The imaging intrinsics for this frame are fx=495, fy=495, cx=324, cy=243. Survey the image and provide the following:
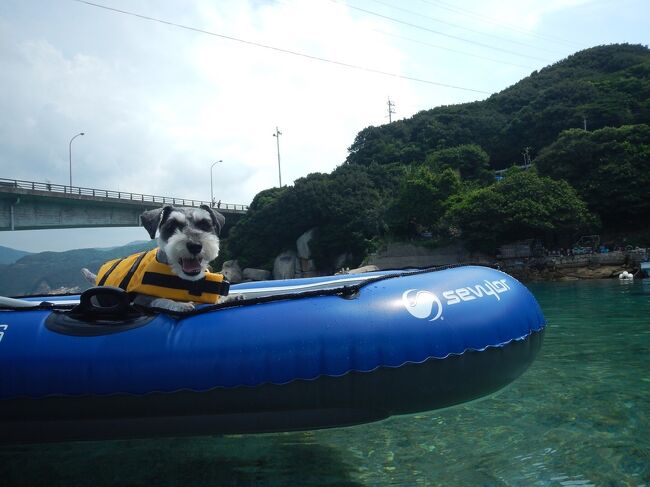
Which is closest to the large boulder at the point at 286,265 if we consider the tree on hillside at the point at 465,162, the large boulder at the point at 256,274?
the large boulder at the point at 256,274

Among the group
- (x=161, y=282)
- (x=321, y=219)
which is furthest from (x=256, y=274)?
(x=161, y=282)

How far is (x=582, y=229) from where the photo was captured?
A: 106 ft

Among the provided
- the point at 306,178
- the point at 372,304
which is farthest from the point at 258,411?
the point at 306,178

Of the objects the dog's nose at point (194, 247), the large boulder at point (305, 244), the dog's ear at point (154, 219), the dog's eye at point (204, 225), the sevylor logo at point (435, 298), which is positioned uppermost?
the large boulder at point (305, 244)

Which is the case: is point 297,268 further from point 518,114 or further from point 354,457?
point 354,457

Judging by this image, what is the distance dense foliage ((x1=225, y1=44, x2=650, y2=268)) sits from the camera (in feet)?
105

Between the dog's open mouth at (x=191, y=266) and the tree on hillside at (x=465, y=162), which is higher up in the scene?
the tree on hillside at (x=465, y=162)

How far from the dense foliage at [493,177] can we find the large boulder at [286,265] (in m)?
1.20

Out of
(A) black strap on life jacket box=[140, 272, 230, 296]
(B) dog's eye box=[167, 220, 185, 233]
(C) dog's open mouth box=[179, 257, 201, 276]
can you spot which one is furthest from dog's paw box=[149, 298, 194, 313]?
(B) dog's eye box=[167, 220, 185, 233]

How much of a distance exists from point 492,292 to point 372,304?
105cm

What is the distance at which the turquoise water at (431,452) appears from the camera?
3404mm

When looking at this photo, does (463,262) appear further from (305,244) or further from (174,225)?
(174,225)

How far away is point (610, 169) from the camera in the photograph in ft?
107

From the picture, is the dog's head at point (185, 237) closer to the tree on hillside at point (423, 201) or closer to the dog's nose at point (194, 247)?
the dog's nose at point (194, 247)
